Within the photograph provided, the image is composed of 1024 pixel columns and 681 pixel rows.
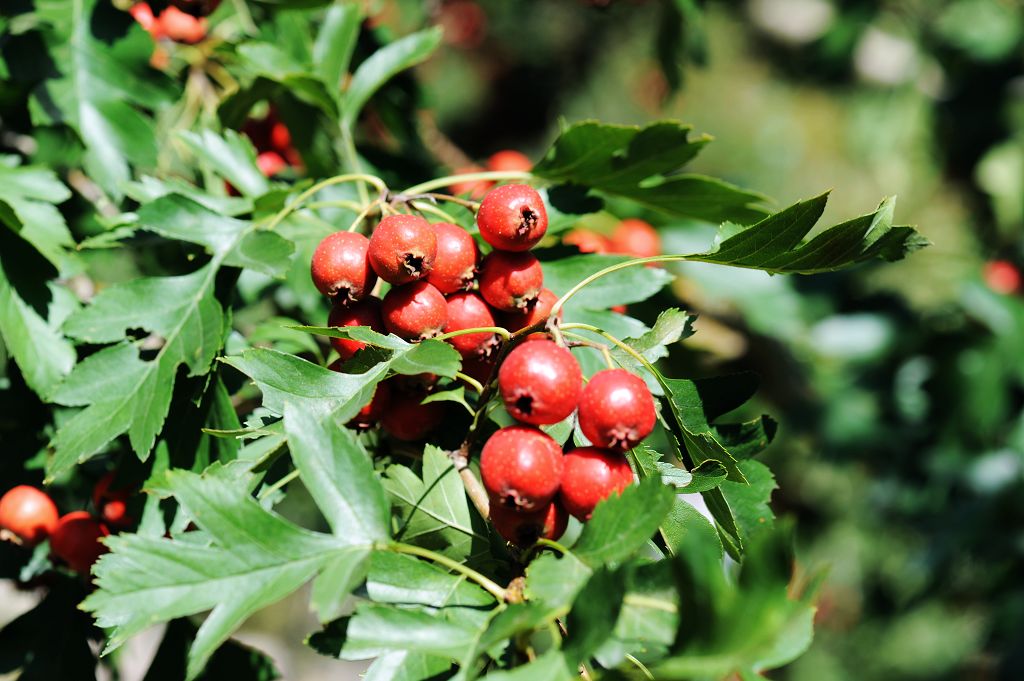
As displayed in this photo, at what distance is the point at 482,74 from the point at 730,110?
1612 mm

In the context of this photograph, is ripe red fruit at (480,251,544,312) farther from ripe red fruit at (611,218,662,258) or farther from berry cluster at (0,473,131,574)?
ripe red fruit at (611,218,662,258)

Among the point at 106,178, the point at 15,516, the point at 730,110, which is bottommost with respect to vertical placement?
the point at 730,110

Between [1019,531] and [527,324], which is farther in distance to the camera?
[1019,531]

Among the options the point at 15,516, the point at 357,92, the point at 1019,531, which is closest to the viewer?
the point at 15,516

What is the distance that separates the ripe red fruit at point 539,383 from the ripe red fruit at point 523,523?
8cm

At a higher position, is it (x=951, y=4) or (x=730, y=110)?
(x=951, y=4)

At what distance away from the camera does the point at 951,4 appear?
10.0 ft

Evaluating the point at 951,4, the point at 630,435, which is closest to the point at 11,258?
the point at 630,435

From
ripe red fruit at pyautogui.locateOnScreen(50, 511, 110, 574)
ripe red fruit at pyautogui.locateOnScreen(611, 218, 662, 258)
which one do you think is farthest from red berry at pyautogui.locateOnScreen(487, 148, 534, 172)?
ripe red fruit at pyautogui.locateOnScreen(50, 511, 110, 574)

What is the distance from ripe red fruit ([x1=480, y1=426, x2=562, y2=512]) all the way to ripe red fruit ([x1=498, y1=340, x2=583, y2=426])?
0.02 meters

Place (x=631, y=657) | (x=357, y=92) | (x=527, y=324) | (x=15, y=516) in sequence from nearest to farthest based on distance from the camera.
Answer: (x=631, y=657), (x=527, y=324), (x=15, y=516), (x=357, y=92)

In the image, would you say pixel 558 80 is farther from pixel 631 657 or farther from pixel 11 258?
pixel 631 657

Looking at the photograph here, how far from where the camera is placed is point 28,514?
1.01m

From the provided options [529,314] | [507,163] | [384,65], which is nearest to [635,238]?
[507,163]
